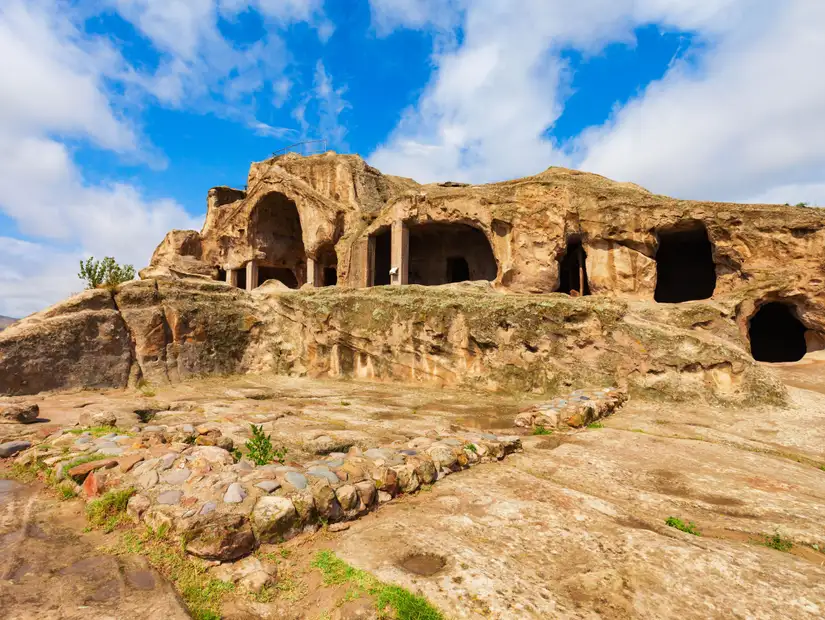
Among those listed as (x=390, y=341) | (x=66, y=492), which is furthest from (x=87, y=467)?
(x=390, y=341)

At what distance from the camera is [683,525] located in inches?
171

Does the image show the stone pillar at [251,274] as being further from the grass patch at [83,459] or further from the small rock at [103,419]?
the grass patch at [83,459]

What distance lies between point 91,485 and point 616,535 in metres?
5.29

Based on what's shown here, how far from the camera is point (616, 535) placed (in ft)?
13.2

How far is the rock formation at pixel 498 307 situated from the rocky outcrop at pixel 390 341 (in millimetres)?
44

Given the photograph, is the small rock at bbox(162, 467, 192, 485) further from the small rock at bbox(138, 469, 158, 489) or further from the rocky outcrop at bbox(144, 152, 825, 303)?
the rocky outcrop at bbox(144, 152, 825, 303)

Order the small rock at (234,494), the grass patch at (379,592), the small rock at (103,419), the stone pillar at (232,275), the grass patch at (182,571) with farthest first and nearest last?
the stone pillar at (232,275)
the small rock at (103,419)
the small rock at (234,494)
the grass patch at (182,571)
the grass patch at (379,592)

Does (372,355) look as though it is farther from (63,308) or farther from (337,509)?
(337,509)

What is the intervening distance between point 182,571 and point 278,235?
30.6 m

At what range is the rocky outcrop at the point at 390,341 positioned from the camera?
1159 cm

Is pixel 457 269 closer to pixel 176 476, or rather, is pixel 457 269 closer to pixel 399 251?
pixel 399 251

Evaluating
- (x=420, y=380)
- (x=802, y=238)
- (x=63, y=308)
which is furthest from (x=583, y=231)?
(x=63, y=308)

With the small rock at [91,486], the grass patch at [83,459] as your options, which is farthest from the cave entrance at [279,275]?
the small rock at [91,486]

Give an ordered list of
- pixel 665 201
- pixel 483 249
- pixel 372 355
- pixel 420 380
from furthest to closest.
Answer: pixel 483 249
pixel 665 201
pixel 372 355
pixel 420 380
